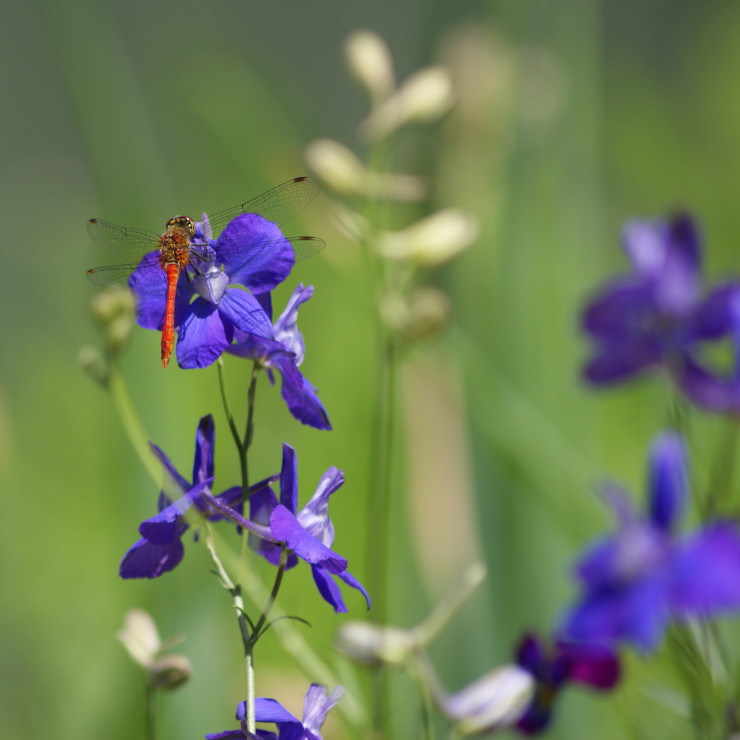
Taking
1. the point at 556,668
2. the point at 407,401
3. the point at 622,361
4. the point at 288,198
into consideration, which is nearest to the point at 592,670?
the point at 556,668

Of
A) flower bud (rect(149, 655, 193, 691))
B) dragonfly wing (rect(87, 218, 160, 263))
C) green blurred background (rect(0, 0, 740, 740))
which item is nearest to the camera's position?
flower bud (rect(149, 655, 193, 691))

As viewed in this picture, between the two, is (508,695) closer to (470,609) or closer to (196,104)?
(470,609)

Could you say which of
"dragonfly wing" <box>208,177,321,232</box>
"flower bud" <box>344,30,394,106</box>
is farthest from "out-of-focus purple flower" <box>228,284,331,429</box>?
"flower bud" <box>344,30,394,106</box>

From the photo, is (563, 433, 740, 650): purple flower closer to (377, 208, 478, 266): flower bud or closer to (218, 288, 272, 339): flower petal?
(218, 288, 272, 339): flower petal

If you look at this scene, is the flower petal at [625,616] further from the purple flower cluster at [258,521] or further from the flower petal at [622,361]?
the flower petal at [622,361]

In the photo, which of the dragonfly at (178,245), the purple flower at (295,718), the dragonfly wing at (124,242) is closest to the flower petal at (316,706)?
the purple flower at (295,718)

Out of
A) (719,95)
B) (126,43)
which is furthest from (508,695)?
(126,43)

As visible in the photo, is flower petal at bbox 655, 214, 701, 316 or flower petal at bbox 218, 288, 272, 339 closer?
flower petal at bbox 218, 288, 272, 339

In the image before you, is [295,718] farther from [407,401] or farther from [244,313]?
[407,401]
